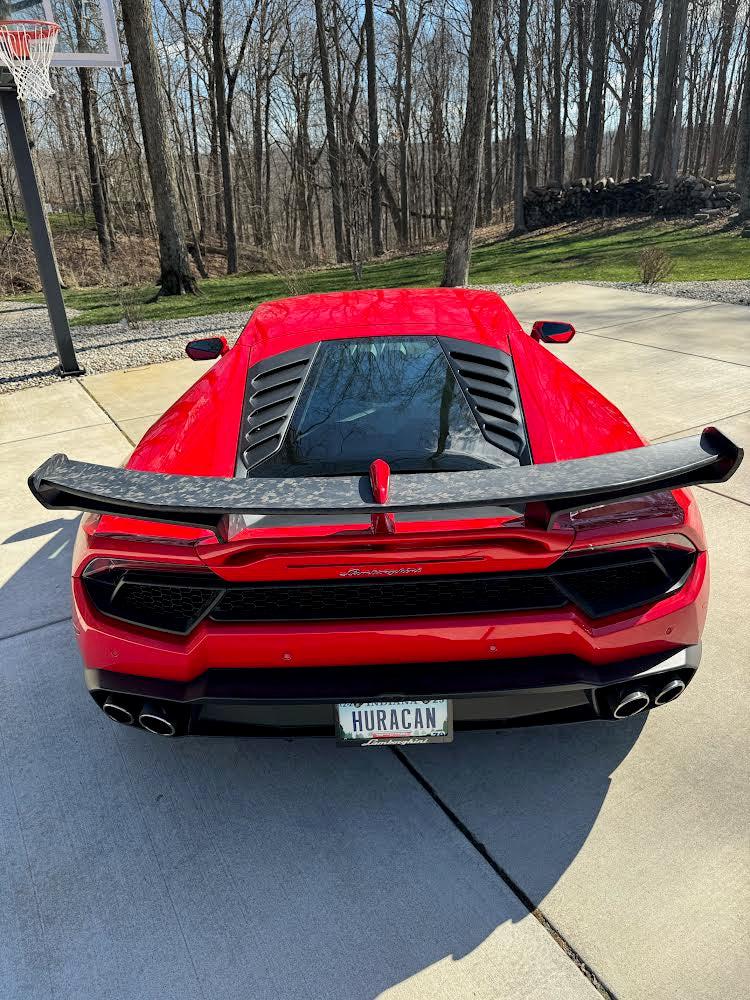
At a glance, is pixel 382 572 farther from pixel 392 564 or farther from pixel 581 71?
pixel 581 71

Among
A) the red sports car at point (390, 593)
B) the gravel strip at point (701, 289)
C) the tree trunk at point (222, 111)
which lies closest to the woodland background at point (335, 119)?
the tree trunk at point (222, 111)

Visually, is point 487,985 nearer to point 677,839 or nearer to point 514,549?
point 677,839

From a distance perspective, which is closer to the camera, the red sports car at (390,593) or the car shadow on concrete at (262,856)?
the red sports car at (390,593)

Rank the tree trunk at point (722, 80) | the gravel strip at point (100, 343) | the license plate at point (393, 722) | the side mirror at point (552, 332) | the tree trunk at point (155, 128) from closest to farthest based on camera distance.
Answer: the license plate at point (393, 722) < the side mirror at point (552, 332) < the gravel strip at point (100, 343) < the tree trunk at point (155, 128) < the tree trunk at point (722, 80)

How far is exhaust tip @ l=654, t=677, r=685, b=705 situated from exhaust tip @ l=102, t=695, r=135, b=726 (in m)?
1.45

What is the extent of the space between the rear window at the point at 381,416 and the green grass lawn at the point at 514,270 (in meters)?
8.98

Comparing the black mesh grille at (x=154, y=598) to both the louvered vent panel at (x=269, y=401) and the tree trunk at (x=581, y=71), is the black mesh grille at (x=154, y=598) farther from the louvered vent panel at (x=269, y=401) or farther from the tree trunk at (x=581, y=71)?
the tree trunk at (x=581, y=71)

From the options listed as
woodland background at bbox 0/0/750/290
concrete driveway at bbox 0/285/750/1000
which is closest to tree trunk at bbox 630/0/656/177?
woodland background at bbox 0/0/750/290

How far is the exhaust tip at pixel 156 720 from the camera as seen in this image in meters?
1.94

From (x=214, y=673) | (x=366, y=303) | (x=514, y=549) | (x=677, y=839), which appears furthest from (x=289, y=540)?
(x=366, y=303)

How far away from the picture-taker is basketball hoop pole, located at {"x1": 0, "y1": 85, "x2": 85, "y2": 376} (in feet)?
20.9

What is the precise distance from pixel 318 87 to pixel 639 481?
112 ft

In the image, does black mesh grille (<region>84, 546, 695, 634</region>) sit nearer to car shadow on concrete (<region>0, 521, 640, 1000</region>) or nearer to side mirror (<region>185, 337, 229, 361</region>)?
car shadow on concrete (<region>0, 521, 640, 1000</region>)

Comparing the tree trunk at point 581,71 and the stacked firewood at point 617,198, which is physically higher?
the tree trunk at point 581,71
